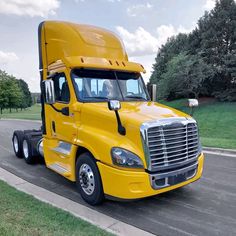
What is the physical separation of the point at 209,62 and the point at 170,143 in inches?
1475

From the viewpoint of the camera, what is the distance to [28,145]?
25.4 ft

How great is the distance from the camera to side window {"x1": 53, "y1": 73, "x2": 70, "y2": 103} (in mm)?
5301

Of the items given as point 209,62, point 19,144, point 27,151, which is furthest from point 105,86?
point 209,62

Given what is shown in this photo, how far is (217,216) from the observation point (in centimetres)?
437

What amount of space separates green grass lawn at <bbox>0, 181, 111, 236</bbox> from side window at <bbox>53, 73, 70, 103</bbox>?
1965 millimetres

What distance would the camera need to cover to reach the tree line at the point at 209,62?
120 ft

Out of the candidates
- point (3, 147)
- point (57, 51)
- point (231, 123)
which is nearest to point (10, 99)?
point (231, 123)

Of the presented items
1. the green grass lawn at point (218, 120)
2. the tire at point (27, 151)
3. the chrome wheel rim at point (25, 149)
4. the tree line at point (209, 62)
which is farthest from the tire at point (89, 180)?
the tree line at point (209, 62)

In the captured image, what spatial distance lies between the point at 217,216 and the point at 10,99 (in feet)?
172

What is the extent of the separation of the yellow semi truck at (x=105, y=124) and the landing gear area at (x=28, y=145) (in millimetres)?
1269

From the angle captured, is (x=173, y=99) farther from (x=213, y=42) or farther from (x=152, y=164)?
(x=152, y=164)

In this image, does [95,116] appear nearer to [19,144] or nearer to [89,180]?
[89,180]

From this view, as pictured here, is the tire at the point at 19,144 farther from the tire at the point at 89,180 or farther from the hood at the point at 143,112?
the hood at the point at 143,112

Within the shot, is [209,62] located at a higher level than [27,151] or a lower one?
higher
